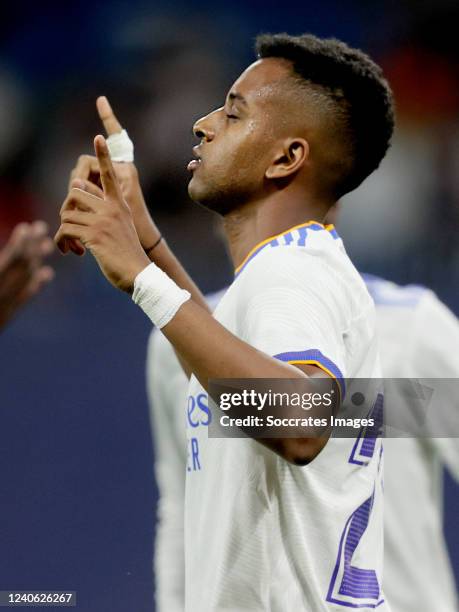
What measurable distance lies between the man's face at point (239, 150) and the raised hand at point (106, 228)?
0.36 m

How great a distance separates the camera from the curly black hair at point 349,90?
242 cm

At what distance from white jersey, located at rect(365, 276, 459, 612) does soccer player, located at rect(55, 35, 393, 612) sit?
89 cm

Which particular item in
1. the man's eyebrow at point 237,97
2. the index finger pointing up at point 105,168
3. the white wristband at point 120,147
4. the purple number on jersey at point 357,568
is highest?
the white wristband at point 120,147

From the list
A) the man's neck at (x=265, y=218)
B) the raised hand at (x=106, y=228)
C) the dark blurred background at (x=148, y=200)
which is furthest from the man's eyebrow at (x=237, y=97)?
the dark blurred background at (x=148, y=200)

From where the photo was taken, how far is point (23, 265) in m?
2.54

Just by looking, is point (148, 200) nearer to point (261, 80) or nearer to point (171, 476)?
point (171, 476)

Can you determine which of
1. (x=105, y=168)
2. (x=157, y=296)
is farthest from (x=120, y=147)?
(x=157, y=296)

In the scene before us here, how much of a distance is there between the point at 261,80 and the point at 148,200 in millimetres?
3439

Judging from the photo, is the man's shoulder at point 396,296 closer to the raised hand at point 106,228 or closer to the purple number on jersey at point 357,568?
the purple number on jersey at point 357,568

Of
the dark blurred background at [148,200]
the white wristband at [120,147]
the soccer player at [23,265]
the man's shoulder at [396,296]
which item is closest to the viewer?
the soccer player at [23,265]

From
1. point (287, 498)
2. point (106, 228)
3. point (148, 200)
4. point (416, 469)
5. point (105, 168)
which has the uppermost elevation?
point (148, 200)

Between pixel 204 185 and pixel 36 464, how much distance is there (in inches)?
122

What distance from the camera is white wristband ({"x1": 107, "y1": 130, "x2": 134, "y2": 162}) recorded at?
2.74 meters

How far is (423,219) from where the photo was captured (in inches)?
230
